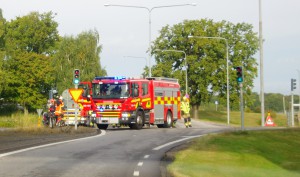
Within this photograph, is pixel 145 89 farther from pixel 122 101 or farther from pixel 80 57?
pixel 80 57

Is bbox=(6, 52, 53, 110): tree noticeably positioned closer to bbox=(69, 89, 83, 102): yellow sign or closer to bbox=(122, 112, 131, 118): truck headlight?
bbox=(122, 112, 131, 118): truck headlight

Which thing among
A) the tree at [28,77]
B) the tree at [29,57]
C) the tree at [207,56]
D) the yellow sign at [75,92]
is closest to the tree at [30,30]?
the tree at [29,57]

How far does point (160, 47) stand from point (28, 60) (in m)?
17.4

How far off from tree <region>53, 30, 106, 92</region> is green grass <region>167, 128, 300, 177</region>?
38.7 m

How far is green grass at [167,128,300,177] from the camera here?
13.7m

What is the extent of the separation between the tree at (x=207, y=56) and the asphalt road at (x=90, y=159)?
175 feet

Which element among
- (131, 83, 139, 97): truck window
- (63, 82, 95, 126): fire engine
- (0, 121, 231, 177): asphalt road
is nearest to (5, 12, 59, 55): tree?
(63, 82, 95, 126): fire engine

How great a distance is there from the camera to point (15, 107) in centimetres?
8331

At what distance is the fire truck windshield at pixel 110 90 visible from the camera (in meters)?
31.2

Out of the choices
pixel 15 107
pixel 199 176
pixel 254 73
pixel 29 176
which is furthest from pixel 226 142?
pixel 15 107

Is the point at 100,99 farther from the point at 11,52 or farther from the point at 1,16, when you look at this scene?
the point at 1,16

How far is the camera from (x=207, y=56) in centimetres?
7431

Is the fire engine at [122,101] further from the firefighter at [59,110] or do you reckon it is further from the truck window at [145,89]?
the firefighter at [59,110]

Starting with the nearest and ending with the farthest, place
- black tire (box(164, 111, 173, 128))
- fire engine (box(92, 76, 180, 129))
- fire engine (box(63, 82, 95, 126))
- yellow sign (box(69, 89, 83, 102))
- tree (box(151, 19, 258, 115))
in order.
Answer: yellow sign (box(69, 89, 83, 102)), fire engine (box(63, 82, 95, 126)), fire engine (box(92, 76, 180, 129)), black tire (box(164, 111, 173, 128)), tree (box(151, 19, 258, 115))
